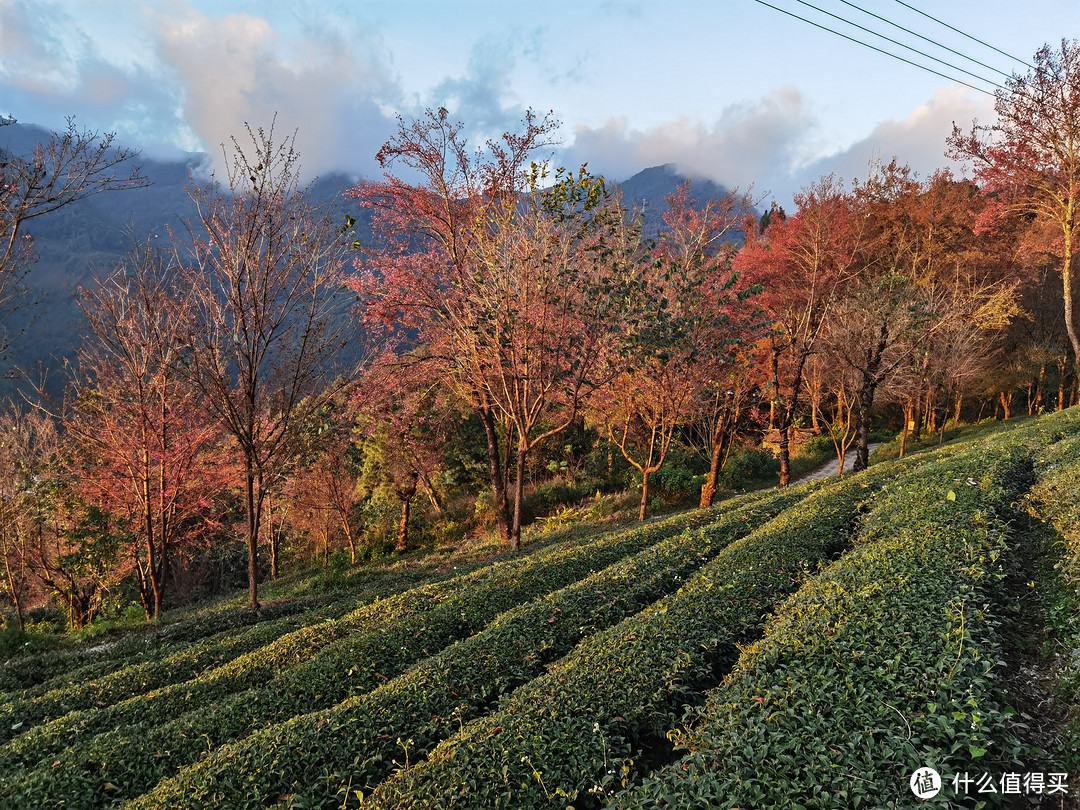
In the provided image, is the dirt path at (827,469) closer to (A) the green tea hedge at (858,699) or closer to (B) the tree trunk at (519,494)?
(B) the tree trunk at (519,494)

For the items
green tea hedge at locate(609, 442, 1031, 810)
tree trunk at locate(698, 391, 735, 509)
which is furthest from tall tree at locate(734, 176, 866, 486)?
green tea hedge at locate(609, 442, 1031, 810)

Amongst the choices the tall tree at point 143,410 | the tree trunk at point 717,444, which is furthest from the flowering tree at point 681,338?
the tall tree at point 143,410

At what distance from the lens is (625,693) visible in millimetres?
5457

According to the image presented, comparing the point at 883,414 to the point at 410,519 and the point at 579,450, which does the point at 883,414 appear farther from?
the point at 410,519

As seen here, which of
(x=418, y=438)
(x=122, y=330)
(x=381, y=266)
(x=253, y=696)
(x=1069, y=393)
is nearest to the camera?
(x=253, y=696)

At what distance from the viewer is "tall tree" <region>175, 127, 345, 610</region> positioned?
11.3 meters

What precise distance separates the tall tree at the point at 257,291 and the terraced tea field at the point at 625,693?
17.1 feet

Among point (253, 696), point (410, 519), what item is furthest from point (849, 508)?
point (410, 519)

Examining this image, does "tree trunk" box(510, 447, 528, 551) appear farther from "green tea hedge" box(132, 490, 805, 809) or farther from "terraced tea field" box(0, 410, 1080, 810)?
"green tea hedge" box(132, 490, 805, 809)

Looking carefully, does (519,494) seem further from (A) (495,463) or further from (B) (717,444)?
(B) (717,444)

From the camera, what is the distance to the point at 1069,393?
1519 inches

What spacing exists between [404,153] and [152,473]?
11955mm

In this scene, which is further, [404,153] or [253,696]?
[404,153]

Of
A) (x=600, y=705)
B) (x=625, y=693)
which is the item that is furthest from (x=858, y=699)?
(x=600, y=705)
